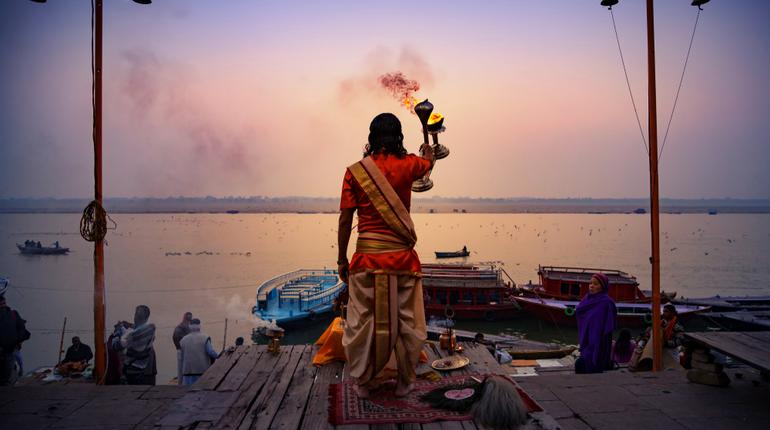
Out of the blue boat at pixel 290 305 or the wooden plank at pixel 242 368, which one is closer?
the wooden plank at pixel 242 368

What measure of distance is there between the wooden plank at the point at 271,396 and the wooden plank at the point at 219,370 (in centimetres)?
47

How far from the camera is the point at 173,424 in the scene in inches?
153

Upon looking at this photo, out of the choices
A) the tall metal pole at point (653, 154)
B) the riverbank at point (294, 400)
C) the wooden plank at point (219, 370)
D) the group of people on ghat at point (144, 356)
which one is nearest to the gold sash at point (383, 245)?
the riverbank at point (294, 400)

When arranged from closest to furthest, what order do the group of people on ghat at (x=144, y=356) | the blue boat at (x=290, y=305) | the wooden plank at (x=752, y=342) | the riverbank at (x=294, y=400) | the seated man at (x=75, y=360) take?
the riverbank at (x=294, y=400) < the wooden plank at (x=752, y=342) < the group of people on ghat at (x=144, y=356) < the seated man at (x=75, y=360) < the blue boat at (x=290, y=305)

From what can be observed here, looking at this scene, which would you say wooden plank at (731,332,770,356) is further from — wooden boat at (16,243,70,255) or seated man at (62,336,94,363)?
wooden boat at (16,243,70,255)

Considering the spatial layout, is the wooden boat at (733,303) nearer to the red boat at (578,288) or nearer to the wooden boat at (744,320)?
the wooden boat at (744,320)

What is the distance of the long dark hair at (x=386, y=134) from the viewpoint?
447 centimetres

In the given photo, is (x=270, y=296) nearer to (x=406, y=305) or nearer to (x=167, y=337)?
(x=167, y=337)

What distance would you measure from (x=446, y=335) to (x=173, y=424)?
2862 mm

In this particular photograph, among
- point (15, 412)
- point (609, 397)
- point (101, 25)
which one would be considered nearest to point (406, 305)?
point (609, 397)

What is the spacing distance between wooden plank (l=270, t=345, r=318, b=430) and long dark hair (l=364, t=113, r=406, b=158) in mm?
2189

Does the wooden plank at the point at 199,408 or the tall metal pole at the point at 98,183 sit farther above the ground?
the tall metal pole at the point at 98,183

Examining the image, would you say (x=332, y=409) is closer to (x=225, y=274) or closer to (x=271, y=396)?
(x=271, y=396)

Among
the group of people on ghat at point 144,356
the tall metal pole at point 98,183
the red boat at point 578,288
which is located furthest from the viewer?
the red boat at point 578,288
